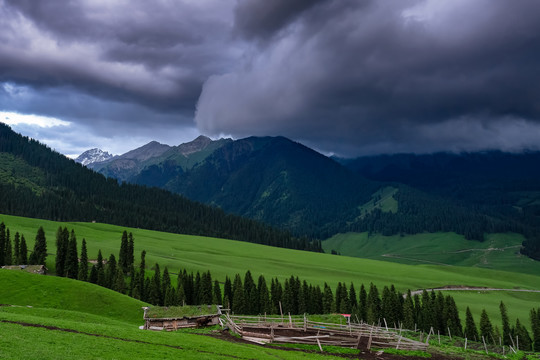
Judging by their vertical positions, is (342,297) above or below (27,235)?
below

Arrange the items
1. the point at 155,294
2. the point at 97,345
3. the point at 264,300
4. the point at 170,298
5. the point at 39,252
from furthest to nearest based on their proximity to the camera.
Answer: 1. the point at 39,252
2. the point at 264,300
3. the point at 155,294
4. the point at 170,298
5. the point at 97,345

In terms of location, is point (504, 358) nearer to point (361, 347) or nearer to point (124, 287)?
point (361, 347)

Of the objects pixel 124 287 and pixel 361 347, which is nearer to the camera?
pixel 361 347

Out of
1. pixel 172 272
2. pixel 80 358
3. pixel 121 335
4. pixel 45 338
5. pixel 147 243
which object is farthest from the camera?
pixel 147 243

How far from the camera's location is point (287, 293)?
4331 inches

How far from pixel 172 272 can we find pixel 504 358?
345ft

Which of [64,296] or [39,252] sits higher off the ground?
[39,252]

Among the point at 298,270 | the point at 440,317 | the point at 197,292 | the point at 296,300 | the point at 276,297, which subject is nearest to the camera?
the point at 440,317

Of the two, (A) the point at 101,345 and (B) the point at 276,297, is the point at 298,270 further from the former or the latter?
(A) the point at 101,345

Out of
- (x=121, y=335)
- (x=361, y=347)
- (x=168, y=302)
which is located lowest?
(x=168, y=302)

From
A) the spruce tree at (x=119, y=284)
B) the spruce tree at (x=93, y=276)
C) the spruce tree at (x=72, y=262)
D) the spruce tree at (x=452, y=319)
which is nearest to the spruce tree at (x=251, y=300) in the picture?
the spruce tree at (x=119, y=284)

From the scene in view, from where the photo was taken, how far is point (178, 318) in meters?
59.8

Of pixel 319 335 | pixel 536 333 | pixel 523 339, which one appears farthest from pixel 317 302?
pixel 319 335

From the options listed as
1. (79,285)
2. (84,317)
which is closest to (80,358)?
(84,317)
